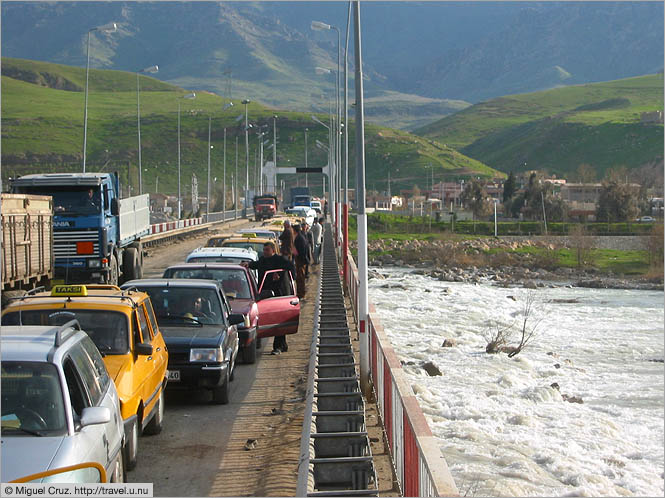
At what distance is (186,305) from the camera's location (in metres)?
12.9

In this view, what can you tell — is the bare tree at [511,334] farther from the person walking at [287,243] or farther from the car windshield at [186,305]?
the car windshield at [186,305]

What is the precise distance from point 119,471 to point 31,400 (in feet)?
4.43

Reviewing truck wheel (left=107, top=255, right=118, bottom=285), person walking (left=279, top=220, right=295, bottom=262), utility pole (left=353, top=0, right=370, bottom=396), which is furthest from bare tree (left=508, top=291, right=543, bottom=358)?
utility pole (left=353, top=0, right=370, bottom=396)

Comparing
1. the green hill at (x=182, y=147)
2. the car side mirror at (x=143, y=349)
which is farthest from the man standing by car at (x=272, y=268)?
the green hill at (x=182, y=147)

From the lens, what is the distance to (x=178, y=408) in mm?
12039

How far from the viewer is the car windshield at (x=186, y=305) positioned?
12.7 meters

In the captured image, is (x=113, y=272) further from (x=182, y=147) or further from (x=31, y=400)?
(x=182, y=147)

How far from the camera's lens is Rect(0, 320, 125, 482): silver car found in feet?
18.9

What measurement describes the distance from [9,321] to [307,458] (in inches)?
138

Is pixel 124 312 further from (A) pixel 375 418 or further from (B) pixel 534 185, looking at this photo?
(B) pixel 534 185

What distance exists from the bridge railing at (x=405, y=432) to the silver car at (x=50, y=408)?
2.28 meters

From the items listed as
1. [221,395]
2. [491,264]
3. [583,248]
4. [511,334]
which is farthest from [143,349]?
[583,248]

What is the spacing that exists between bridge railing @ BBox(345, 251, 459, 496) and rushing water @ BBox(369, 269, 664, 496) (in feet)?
15.5

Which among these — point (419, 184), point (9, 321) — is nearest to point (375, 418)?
point (9, 321)
